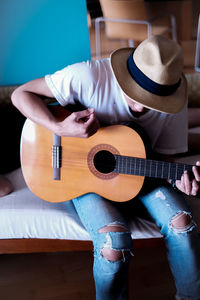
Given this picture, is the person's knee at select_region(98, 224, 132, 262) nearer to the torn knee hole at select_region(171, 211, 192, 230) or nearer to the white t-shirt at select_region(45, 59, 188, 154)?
the torn knee hole at select_region(171, 211, 192, 230)

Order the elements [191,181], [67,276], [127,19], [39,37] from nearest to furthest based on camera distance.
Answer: [191,181] < [67,276] < [39,37] < [127,19]

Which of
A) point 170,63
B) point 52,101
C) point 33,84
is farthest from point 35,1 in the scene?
point 170,63

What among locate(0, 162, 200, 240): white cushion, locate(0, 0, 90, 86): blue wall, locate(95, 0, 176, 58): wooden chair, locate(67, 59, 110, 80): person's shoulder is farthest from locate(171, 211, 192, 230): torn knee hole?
locate(95, 0, 176, 58): wooden chair

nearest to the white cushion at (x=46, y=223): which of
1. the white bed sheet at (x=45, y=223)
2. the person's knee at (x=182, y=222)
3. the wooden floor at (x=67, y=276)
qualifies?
the white bed sheet at (x=45, y=223)

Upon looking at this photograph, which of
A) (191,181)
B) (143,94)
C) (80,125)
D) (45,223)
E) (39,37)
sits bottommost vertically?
(45,223)

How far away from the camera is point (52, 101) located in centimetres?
165

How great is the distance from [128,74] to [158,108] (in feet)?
0.56

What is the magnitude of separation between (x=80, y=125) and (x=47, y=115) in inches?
5.6

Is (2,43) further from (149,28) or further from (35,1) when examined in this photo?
(149,28)

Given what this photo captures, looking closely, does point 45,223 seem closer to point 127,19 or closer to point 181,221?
point 181,221

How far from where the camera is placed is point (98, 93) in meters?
1.23

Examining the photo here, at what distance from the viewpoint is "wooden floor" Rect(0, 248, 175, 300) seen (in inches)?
53.1

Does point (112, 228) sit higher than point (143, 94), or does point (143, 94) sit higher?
point (143, 94)

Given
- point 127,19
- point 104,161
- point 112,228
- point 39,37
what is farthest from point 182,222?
point 127,19
